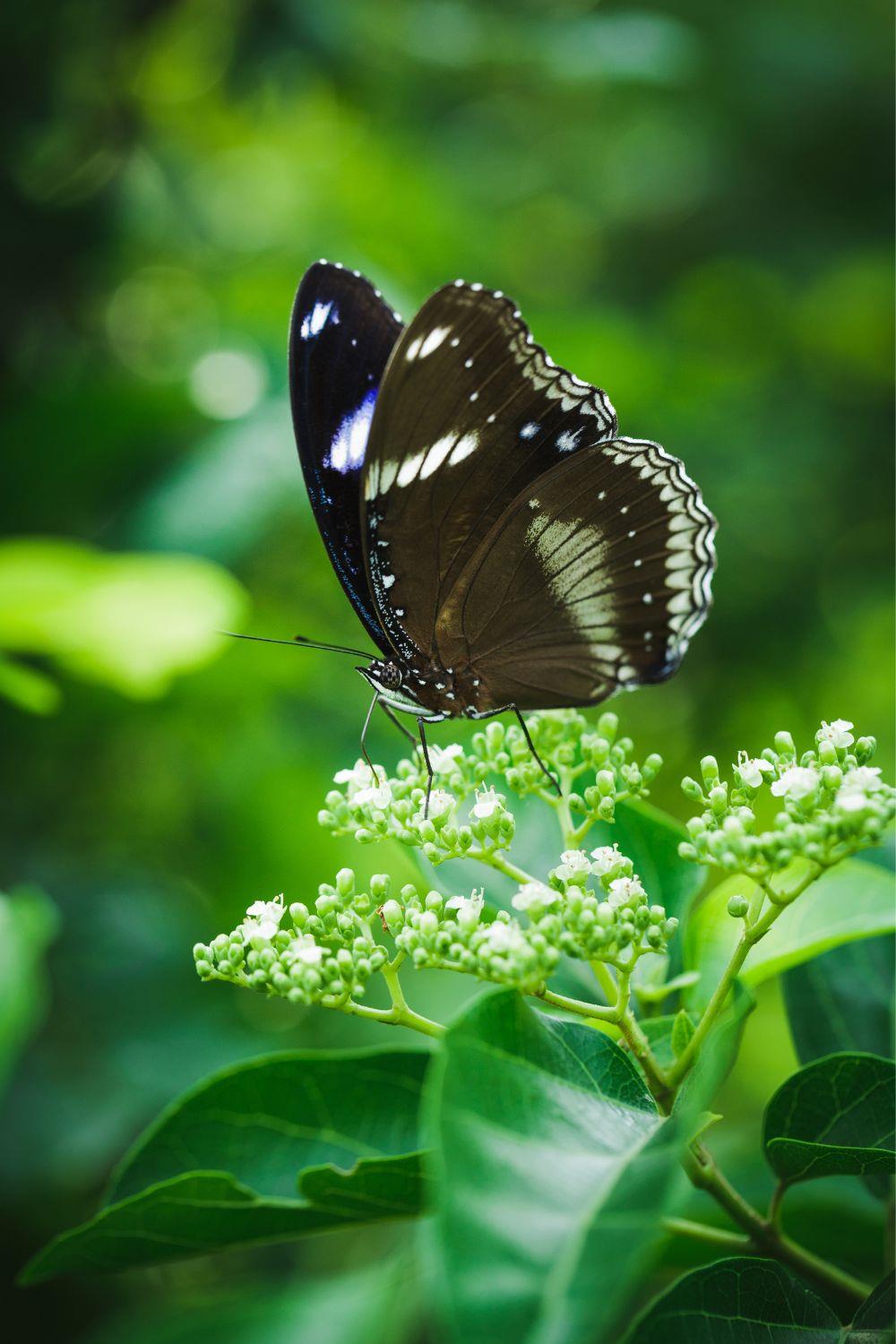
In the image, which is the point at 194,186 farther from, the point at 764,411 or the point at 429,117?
the point at 764,411

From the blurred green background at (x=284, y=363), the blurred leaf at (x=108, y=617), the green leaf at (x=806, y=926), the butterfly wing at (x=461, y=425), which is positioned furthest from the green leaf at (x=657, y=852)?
the blurred leaf at (x=108, y=617)

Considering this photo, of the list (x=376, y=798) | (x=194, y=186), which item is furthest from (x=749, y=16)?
(x=376, y=798)

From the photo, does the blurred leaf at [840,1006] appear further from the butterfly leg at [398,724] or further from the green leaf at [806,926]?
the butterfly leg at [398,724]

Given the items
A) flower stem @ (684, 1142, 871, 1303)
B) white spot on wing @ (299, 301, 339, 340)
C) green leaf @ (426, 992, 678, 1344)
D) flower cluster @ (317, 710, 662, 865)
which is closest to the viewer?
green leaf @ (426, 992, 678, 1344)

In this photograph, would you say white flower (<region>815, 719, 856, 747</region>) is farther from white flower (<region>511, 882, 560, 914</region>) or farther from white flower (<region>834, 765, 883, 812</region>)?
white flower (<region>511, 882, 560, 914</region>)

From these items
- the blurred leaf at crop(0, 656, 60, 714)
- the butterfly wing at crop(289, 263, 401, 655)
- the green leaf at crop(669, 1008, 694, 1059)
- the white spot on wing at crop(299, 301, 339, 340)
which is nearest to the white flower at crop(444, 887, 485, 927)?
the green leaf at crop(669, 1008, 694, 1059)
